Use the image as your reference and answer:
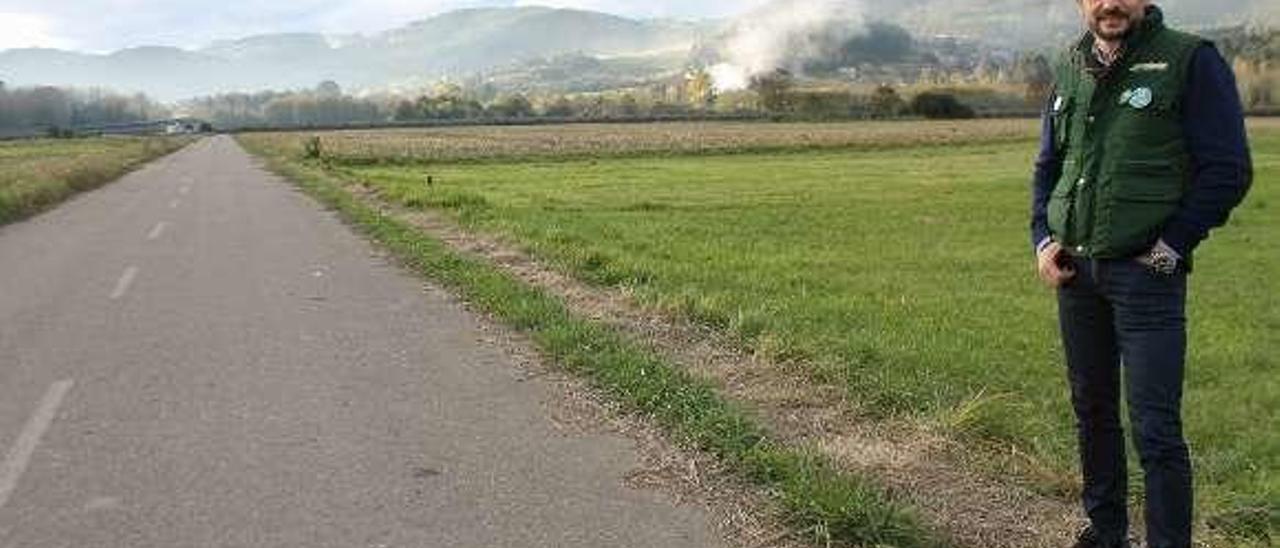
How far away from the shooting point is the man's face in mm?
3852

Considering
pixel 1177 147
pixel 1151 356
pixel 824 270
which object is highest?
pixel 1177 147

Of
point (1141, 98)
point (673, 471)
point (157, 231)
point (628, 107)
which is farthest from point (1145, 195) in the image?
point (628, 107)

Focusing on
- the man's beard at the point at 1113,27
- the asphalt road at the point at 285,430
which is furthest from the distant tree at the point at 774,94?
the man's beard at the point at 1113,27

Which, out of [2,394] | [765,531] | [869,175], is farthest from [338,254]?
[869,175]

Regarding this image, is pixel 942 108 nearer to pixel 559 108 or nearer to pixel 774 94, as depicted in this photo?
pixel 774 94

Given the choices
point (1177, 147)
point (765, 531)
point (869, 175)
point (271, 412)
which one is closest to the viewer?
point (1177, 147)

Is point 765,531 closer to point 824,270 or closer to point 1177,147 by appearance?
point 1177,147

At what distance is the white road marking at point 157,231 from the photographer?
18625 millimetres

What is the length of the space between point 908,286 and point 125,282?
28.9 feet

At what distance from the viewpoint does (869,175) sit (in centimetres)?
4144

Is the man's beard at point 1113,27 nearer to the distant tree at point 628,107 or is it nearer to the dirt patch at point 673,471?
the dirt patch at point 673,471

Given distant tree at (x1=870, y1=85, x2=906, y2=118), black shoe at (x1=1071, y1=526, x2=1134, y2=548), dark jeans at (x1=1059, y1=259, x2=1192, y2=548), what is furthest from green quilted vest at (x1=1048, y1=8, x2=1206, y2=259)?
distant tree at (x1=870, y1=85, x2=906, y2=118)

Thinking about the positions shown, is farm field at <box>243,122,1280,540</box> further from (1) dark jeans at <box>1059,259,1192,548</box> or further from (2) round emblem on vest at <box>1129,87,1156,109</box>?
(2) round emblem on vest at <box>1129,87,1156,109</box>

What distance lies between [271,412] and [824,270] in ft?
31.8
